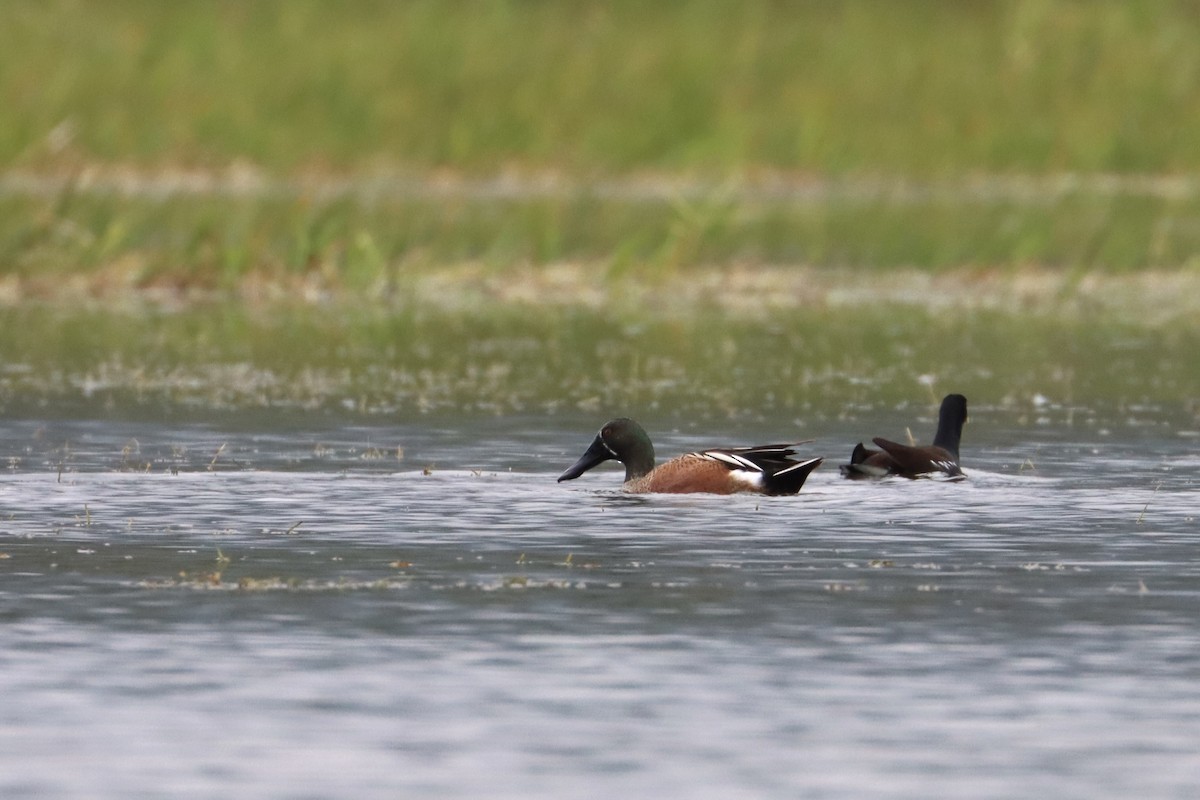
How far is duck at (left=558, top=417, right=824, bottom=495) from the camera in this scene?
42.9 ft

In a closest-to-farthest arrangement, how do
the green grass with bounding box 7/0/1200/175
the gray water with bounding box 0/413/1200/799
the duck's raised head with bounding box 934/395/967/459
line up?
the gray water with bounding box 0/413/1200/799, the duck's raised head with bounding box 934/395/967/459, the green grass with bounding box 7/0/1200/175

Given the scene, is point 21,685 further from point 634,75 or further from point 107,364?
point 634,75

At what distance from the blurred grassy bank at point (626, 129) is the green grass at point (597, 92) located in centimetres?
4

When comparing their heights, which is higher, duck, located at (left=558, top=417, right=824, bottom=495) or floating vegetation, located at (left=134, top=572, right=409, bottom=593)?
duck, located at (left=558, top=417, right=824, bottom=495)

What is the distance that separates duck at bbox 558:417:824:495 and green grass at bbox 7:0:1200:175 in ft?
57.5

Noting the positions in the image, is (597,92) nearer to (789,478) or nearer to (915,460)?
(915,460)

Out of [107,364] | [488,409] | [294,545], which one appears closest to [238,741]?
[294,545]

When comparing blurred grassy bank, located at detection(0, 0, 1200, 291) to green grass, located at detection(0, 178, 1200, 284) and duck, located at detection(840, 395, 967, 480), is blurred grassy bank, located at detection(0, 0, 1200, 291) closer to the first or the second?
green grass, located at detection(0, 178, 1200, 284)

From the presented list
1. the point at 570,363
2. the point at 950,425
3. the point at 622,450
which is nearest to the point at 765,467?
the point at 622,450

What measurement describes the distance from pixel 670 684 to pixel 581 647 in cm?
66

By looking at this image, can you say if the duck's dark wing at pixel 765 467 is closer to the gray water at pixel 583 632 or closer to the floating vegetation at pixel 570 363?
the gray water at pixel 583 632

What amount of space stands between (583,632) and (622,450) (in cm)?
431

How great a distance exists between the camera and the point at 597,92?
34.3 metres

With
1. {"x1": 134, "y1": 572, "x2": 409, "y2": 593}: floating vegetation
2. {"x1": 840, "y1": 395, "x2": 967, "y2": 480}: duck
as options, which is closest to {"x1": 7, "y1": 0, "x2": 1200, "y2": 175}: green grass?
{"x1": 840, "y1": 395, "x2": 967, "y2": 480}: duck
